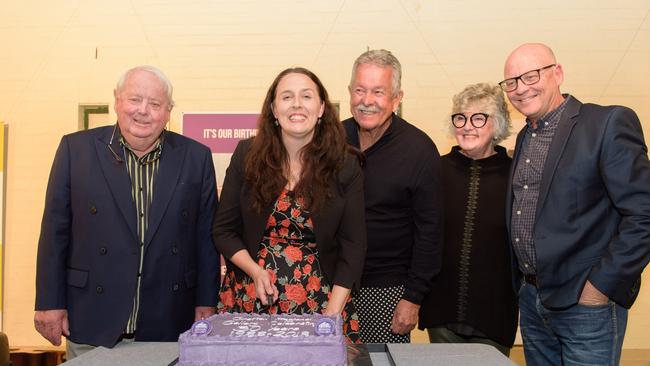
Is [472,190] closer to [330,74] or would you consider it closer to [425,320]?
[425,320]

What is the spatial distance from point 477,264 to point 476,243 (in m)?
0.09

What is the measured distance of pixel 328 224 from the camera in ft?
6.76

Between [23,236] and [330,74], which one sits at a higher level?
[330,74]

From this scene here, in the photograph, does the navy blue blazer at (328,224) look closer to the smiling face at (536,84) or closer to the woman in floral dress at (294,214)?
the woman in floral dress at (294,214)

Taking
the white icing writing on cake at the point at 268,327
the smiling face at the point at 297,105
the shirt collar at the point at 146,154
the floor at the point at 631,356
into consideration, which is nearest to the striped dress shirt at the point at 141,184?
the shirt collar at the point at 146,154

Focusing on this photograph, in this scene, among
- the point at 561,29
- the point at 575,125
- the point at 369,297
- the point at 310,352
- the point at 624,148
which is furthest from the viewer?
the point at 561,29

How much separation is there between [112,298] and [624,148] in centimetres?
183

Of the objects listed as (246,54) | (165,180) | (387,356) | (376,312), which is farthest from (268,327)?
(246,54)

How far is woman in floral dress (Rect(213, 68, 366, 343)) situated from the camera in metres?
2.06

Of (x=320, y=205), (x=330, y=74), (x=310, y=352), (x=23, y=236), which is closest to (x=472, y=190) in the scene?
(x=320, y=205)

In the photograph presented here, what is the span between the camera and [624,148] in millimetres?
2049

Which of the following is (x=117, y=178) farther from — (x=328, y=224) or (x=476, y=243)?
(x=476, y=243)

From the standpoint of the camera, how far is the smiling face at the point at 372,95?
2.52 m

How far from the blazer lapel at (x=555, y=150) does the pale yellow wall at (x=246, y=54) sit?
1.92 meters
